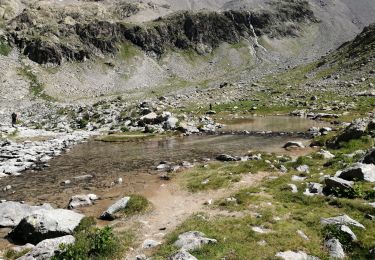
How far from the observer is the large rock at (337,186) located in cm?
2111

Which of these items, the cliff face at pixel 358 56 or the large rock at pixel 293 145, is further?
the cliff face at pixel 358 56

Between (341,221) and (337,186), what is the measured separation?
4431mm

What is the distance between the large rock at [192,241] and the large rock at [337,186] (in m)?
8.61

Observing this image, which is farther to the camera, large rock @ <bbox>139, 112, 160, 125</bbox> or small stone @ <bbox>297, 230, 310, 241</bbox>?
large rock @ <bbox>139, 112, 160, 125</bbox>

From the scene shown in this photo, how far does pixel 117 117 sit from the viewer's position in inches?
2783

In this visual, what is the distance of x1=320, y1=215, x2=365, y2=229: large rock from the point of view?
679 inches

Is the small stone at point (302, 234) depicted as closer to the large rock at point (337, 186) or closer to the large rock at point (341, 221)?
the large rock at point (341, 221)

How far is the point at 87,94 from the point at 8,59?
2072 inches

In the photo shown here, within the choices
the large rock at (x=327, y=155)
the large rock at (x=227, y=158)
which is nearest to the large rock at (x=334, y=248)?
the large rock at (x=327, y=155)

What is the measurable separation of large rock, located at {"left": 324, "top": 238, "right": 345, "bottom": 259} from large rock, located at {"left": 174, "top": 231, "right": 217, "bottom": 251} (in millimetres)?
4727

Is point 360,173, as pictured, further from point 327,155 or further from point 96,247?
point 96,247

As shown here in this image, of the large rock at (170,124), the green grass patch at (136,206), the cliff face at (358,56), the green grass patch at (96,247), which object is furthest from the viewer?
the cliff face at (358,56)

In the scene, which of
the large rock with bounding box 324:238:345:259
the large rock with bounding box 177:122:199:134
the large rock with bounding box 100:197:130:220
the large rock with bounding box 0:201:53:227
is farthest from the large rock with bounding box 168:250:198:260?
the large rock with bounding box 177:122:199:134

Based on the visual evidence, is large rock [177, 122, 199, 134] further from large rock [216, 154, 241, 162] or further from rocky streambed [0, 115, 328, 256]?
large rock [216, 154, 241, 162]
